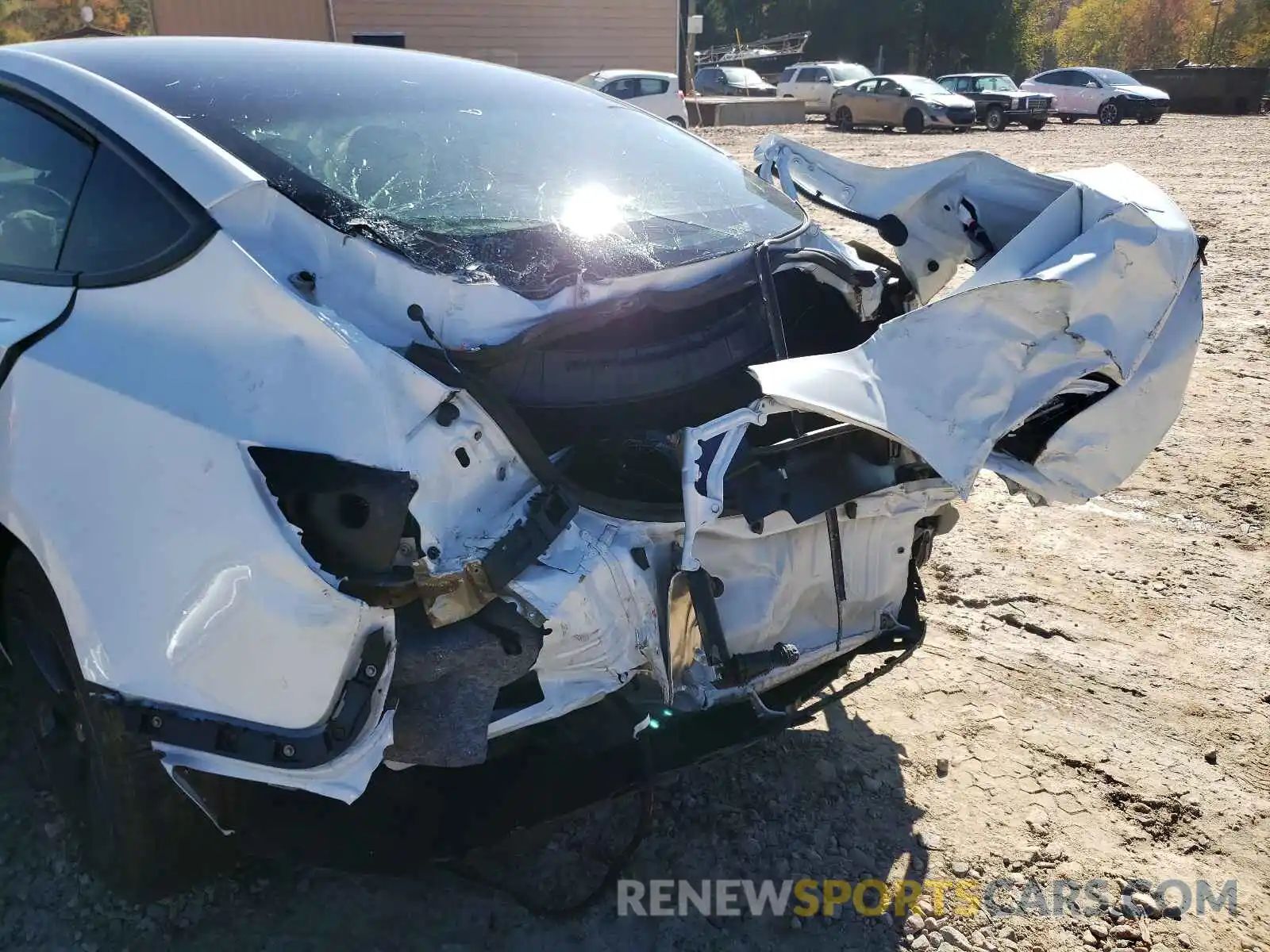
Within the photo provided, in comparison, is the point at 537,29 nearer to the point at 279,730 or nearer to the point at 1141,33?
the point at 279,730

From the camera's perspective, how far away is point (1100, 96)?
24516 millimetres

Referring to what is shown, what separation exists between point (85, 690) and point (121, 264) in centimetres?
89

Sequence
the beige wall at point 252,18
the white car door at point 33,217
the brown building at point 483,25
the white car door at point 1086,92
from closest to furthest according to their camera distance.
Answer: the white car door at point 33,217, the beige wall at point 252,18, the brown building at point 483,25, the white car door at point 1086,92

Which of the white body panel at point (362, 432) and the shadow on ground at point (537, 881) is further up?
the white body panel at point (362, 432)

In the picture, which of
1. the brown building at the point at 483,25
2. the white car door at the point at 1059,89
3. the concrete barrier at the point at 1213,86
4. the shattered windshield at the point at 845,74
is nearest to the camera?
the brown building at the point at 483,25

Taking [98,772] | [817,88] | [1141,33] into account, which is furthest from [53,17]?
[1141,33]

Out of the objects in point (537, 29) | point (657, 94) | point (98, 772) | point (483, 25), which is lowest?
point (657, 94)

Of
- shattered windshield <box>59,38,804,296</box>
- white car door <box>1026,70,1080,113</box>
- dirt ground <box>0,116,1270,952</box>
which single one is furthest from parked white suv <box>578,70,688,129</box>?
shattered windshield <box>59,38,804,296</box>

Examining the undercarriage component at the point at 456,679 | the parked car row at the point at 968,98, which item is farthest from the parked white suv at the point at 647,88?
the undercarriage component at the point at 456,679

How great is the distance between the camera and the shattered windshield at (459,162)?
2.21 m

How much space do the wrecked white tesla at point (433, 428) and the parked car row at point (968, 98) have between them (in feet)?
72.5

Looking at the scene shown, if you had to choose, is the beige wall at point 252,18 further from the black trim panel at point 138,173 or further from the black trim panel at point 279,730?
the black trim panel at point 279,730

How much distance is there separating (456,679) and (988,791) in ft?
5.29

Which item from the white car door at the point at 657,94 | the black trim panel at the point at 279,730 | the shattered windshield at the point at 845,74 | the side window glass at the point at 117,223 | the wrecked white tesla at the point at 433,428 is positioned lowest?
the shattered windshield at the point at 845,74
